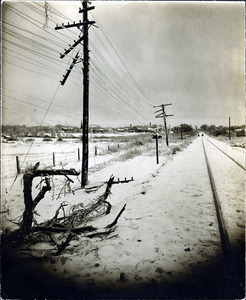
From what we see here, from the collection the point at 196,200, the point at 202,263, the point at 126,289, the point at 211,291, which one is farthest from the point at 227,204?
the point at 126,289

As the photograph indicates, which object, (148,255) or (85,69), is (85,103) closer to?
(85,69)

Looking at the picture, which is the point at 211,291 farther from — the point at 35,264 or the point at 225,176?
the point at 225,176

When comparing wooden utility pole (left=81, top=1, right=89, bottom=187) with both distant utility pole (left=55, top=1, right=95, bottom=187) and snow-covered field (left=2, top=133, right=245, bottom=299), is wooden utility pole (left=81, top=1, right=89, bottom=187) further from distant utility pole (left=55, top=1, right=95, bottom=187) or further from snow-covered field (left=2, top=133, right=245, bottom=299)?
snow-covered field (left=2, top=133, right=245, bottom=299)

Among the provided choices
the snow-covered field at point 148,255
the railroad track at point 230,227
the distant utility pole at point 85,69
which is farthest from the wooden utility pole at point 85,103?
the railroad track at point 230,227

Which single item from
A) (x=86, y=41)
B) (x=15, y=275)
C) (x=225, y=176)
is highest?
(x=86, y=41)

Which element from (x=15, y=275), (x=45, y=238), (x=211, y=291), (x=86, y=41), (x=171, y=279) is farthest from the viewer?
(x=86, y=41)

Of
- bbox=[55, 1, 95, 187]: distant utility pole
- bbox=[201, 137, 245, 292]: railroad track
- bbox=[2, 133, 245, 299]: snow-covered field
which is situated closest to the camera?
bbox=[2, 133, 245, 299]: snow-covered field

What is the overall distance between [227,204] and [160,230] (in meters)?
2.52

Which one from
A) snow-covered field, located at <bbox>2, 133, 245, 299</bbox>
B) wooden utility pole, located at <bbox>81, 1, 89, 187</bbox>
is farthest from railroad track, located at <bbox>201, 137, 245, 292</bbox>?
wooden utility pole, located at <bbox>81, 1, 89, 187</bbox>

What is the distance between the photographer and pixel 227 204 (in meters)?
5.12

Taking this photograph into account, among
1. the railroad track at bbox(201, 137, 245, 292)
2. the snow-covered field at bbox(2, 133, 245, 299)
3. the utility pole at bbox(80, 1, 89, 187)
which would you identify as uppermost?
the utility pole at bbox(80, 1, 89, 187)

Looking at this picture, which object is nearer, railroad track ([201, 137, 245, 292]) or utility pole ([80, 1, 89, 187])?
railroad track ([201, 137, 245, 292])

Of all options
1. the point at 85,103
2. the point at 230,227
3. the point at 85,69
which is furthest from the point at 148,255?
the point at 85,69

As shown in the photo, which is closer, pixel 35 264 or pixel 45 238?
pixel 35 264
